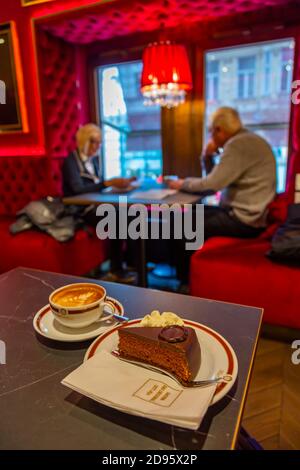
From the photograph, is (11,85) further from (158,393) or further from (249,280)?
(158,393)

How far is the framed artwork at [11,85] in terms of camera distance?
3.25 m

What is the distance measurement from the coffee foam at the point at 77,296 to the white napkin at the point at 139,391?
0.25 meters

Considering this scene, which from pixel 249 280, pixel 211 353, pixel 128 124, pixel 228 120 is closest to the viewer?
pixel 211 353

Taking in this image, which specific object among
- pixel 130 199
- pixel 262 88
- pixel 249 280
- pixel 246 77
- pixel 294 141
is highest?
pixel 246 77

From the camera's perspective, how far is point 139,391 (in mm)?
762

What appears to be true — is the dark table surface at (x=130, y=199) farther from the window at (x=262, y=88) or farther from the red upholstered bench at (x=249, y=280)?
the window at (x=262, y=88)

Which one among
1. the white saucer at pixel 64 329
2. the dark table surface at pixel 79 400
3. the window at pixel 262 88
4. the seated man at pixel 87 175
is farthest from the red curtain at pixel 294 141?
the white saucer at pixel 64 329

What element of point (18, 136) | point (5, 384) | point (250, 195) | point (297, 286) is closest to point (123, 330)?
point (5, 384)

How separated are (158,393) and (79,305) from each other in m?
0.40

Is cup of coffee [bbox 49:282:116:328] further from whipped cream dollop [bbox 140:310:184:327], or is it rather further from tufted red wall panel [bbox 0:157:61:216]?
tufted red wall panel [bbox 0:157:61:216]

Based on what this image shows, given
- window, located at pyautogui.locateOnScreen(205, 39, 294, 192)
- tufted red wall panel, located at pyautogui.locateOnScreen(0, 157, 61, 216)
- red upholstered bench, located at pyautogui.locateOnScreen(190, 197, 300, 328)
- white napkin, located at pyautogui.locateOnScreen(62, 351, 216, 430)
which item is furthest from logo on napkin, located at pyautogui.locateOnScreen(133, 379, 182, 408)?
tufted red wall panel, located at pyautogui.locateOnScreen(0, 157, 61, 216)

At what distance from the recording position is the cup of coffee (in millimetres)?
992

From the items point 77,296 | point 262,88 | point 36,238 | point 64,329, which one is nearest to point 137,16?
point 262,88

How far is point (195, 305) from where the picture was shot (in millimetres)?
1244
